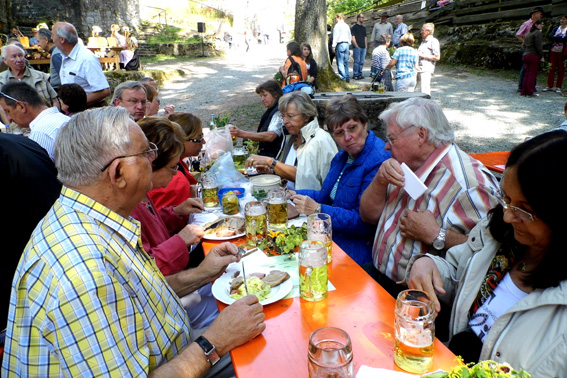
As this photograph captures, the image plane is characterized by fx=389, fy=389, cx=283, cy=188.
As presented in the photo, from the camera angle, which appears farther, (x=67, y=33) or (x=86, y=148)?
(x=67, y=33)

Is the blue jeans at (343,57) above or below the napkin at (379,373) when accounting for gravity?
above

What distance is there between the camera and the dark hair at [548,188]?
133 centimetres

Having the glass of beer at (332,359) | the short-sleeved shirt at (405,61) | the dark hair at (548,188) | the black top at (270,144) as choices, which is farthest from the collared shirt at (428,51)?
the glass of beer at (332,359)

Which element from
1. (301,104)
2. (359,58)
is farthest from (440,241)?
(359,58)

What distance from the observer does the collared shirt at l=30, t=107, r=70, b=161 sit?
394cm

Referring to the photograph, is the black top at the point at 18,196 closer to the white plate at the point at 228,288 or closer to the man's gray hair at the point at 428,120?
the white plate at the point at 228,288

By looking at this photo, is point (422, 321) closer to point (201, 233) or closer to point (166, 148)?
point (201, 233)

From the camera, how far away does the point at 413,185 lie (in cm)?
213

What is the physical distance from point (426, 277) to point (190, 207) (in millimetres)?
1805

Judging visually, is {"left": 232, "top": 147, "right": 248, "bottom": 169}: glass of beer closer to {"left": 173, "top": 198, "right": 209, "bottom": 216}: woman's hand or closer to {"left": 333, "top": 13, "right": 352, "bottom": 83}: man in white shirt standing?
{"left": 173, "top": 198, "right": 209, "bottom": 216}: woman's hand

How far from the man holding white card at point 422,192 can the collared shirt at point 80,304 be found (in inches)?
56.7

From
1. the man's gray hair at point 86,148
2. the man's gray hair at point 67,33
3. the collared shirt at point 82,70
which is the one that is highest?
the man's gray hair at point 67,33

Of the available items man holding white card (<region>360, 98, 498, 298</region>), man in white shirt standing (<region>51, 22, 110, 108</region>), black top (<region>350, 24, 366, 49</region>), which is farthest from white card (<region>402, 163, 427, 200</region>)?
black top (<region>350, 24, 366, 49</region>)

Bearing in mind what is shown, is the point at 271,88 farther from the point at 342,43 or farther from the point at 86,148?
the point at 342,43
